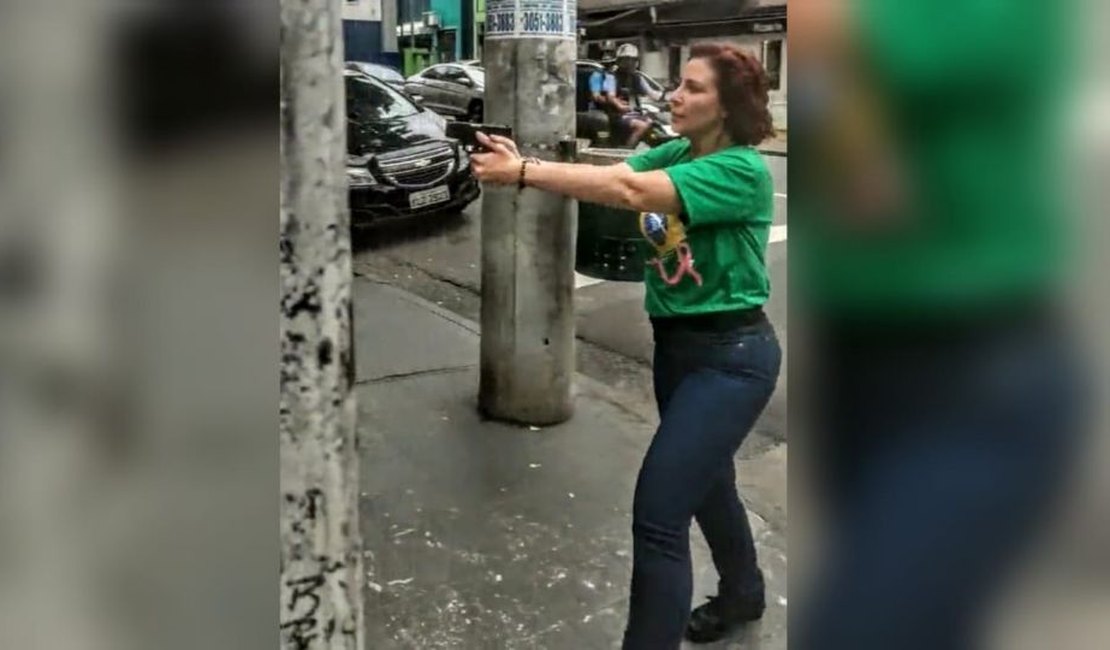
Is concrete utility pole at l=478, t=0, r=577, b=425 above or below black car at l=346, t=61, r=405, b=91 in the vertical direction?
below

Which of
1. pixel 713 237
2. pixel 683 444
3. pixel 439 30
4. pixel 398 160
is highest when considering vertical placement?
pixel 439 30

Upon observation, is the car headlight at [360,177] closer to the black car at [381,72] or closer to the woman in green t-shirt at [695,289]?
the black car at [381,72]

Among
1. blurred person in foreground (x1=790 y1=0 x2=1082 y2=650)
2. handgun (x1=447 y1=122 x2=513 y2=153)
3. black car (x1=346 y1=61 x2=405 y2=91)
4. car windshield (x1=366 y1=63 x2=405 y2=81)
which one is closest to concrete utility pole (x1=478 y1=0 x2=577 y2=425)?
handgun (x1=447 y1=122 x2=513 y2=153)

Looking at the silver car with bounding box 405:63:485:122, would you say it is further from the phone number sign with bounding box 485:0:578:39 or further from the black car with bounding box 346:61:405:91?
the phone number sign with bounding box 485:0:578:39

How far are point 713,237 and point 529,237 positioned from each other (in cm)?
220

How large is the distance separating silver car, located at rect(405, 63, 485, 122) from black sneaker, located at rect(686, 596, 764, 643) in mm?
4214

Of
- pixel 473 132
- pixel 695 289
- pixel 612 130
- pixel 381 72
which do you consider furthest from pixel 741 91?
pixel 381 72

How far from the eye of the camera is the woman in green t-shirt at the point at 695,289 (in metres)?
2.57

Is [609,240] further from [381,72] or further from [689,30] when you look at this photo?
[381,72]

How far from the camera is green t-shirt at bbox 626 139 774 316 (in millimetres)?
2547

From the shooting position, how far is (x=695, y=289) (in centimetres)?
270

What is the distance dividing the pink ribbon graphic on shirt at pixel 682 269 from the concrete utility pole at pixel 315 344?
1003 mm

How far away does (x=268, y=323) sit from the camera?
1.70 metres

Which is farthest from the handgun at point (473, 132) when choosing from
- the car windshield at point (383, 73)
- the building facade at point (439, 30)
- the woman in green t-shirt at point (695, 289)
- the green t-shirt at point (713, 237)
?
the car windshield at point (383, 73)
